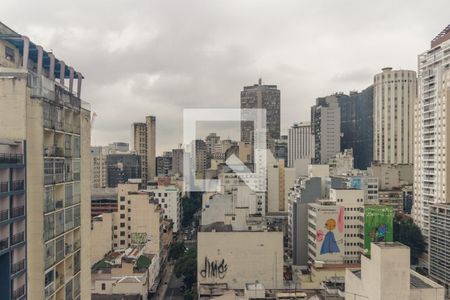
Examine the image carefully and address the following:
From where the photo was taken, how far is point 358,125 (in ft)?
145

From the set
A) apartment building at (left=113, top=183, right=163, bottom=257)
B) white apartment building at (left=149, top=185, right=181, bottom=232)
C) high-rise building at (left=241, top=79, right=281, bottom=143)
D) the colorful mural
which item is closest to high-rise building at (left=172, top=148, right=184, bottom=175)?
white apartment building at (left=149, top=185, right=181, bottom=232)

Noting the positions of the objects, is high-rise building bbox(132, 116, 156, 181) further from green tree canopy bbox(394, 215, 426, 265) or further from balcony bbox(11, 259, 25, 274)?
balcony bbox(11, 259, 25, 274)

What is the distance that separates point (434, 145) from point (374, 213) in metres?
4.58

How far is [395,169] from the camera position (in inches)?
1211

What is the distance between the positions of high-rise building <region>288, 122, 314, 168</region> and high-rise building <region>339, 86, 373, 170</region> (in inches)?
140

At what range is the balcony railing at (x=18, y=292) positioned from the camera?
Result: 4.53 m

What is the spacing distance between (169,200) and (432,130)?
538 inches

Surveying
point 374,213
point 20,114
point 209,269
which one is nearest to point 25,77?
point 20,114

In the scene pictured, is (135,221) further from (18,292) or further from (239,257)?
(18,292)

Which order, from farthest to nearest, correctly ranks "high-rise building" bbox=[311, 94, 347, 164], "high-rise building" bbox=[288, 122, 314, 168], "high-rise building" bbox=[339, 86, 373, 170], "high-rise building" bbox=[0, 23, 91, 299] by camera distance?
"high-rise building" bbox=[288, 122, 314, 168]
"high-rise building" bbox=[311, 94, 347, 164]
"high-rise building" bbox=[339, 86, 373, 170]
"high-rise building" bbox=[0, 23, 91, 299]

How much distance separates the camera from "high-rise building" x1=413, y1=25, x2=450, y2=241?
1809 cm

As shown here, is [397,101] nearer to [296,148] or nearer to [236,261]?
[296,148]

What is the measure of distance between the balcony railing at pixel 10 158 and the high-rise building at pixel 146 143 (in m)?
36.1

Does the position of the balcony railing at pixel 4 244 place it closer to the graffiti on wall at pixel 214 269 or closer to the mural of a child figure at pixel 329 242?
the graffiti on wall at pixel 214 269
